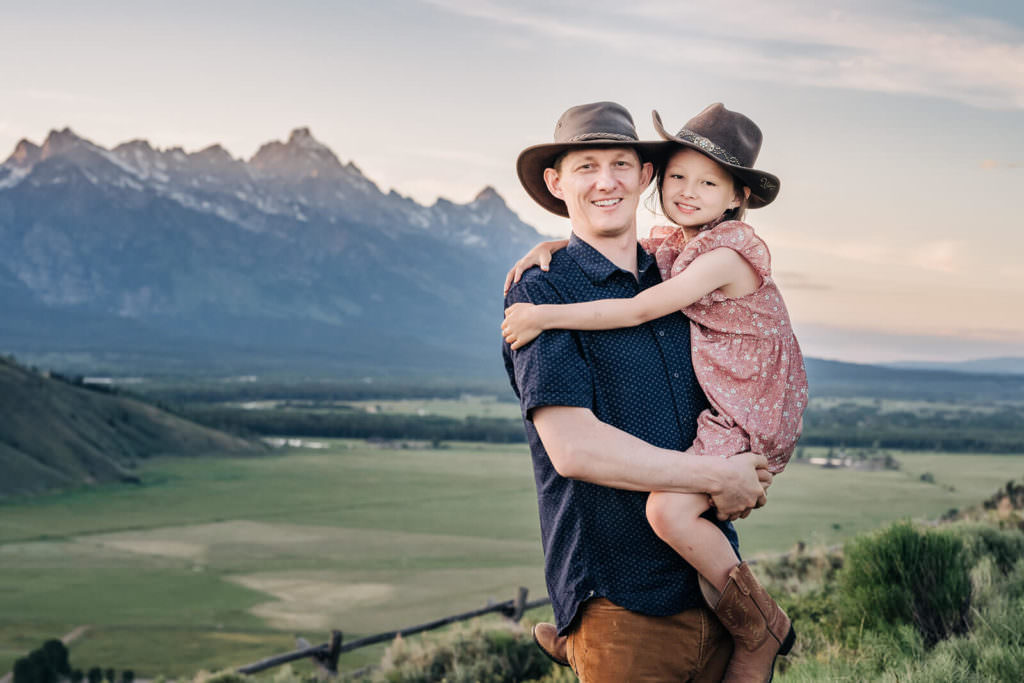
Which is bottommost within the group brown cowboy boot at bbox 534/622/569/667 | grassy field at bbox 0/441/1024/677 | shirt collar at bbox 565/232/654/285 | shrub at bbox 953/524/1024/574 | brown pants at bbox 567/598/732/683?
grassy field at bbox 0/441/1024/677

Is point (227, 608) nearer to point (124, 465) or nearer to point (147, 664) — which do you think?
point (147, 664)

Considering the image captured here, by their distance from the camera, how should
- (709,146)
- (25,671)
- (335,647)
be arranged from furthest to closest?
(25,671)
(335,647)
(709,146)

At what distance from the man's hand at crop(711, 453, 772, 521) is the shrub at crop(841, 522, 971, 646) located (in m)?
3.76

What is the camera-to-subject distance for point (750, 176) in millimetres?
3221

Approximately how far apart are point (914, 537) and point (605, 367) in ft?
14.6

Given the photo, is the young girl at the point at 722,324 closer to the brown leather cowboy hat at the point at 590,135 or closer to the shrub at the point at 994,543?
the brown leather cowboy hat at the point at 590,135

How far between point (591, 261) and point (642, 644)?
1055 mm

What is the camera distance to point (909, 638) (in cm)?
521

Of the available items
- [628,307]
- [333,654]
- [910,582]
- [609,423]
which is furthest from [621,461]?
[333,654]

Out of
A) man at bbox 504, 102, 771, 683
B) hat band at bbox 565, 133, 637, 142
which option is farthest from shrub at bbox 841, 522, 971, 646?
hat band at bbox 565, 133, 637, 142

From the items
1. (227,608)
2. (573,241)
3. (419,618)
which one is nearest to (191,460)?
(227,608)

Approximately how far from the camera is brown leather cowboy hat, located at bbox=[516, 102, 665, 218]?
2930 mm

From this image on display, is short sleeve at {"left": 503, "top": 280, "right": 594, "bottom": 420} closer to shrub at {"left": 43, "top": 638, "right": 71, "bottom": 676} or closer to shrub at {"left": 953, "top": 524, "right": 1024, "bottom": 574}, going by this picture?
shrub at {"left": 953, "top": 524, "right": 1024, "bottom": 574}

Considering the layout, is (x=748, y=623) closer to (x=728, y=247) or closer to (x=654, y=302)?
(x=654, y=302)
